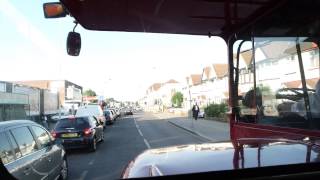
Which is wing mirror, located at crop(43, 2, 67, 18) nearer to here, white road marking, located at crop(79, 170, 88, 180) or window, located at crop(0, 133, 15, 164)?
window, located at crop(0, 133, 15, 164)

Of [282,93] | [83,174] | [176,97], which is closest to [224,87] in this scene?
[282,93]

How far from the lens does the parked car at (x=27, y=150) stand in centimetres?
390

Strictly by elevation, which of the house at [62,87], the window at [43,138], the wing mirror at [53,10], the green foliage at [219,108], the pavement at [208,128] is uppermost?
the wing mirror at [53,10]

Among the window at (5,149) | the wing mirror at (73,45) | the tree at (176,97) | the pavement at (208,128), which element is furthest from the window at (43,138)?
the wing mirror at (73,45)

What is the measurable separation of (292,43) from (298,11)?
289 mm

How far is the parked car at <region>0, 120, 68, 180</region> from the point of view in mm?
3896

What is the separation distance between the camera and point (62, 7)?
3678 millimetres

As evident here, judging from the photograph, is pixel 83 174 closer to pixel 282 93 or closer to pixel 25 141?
pixel 25 141

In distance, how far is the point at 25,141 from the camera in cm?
618

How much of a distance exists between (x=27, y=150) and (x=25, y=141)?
0.45ft

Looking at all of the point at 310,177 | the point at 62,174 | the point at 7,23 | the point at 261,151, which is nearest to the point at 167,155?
the point at 261,151

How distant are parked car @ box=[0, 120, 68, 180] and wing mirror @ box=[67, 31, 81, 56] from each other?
1.86ft

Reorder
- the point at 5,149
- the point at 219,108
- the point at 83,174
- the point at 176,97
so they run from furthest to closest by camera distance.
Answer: the point at 176,97
the point at 83,174
the point at 219,108
the point at 5,149

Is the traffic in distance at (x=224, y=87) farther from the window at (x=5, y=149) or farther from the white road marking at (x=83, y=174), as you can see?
the white road marking at (x=83, y=174)
